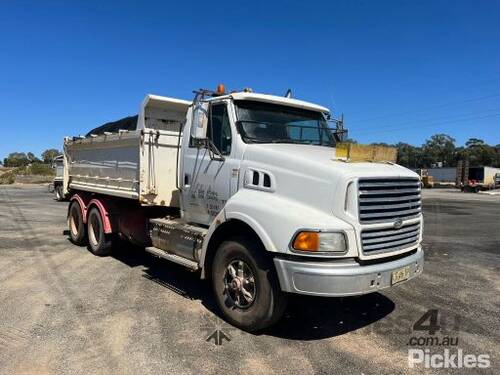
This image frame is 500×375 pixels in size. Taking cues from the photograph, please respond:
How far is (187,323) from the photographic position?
17.5 ft

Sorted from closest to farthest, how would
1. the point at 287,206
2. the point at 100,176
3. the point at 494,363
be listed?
the point at 494,363 < the point at 287,206 < the point at 100,176

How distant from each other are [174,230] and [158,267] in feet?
6.27

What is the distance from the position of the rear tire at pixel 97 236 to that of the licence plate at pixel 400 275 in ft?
19.2

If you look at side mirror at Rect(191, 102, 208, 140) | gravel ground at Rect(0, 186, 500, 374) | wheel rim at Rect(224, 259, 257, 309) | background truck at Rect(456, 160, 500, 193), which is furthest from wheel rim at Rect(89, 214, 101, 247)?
background truck at Rect(456, 160, 500, 193)

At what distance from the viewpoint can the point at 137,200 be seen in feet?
24.7

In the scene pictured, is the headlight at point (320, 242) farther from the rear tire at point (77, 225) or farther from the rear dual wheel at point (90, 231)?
the rear tire at point (77, 225)

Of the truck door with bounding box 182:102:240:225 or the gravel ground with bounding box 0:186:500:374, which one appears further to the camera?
the truck door with bounding box 182:102:240:225

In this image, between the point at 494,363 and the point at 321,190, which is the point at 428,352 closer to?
the point at 494,363

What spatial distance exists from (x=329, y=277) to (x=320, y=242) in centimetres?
34

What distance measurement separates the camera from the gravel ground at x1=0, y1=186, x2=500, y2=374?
4336 mm

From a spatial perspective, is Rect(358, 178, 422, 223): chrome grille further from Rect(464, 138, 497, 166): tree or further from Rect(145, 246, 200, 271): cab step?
Rect(464, 138, 497, 166): tree

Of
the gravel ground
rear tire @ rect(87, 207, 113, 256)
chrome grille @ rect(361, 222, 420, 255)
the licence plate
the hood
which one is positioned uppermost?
the hood

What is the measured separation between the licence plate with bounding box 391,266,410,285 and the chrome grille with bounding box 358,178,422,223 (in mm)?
547

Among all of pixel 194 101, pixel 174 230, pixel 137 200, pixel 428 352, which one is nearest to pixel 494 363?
pixel 428 352
